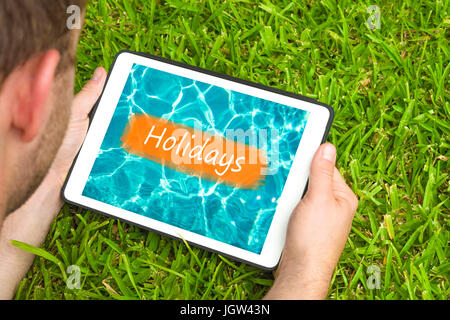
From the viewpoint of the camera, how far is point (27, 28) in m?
1.05

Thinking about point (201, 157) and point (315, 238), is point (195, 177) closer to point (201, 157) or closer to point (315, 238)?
point (201, 157)

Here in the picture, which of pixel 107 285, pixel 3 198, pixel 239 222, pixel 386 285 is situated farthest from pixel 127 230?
pixel 386 285

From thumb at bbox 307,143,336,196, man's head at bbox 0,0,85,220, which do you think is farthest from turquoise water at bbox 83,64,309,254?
man's head at bbox 0,0,85,220

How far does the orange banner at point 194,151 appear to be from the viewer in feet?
5.58

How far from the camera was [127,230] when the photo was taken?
5.89ft

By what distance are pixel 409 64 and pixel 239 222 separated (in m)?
1.04

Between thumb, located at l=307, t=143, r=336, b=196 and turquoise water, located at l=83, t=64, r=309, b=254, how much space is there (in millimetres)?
107

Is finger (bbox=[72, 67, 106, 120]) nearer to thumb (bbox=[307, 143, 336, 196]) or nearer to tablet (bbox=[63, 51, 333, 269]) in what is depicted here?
tablet (bbox=[63, 51, 333, 269])

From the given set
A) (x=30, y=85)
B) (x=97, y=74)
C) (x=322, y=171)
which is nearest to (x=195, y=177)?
(x=322, y=171)

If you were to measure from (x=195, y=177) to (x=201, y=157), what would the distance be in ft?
0.27

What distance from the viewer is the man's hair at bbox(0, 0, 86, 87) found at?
3.33 ft

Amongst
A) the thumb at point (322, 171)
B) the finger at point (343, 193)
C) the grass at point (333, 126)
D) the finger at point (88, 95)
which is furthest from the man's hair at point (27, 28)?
the finger at point (343, 193)

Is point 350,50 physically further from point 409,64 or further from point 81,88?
point 81,88

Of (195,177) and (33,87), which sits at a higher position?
(33,87)
